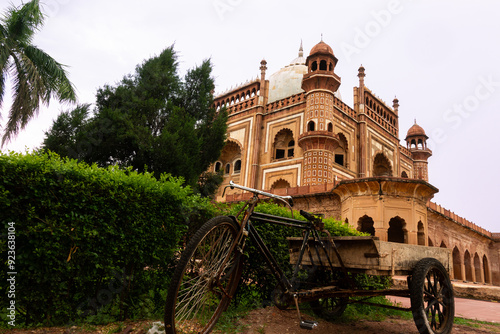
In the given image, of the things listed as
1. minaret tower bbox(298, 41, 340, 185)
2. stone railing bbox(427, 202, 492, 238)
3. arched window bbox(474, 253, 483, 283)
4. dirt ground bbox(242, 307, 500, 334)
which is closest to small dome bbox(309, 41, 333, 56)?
minaret tower bbox(298, 41, 340, 185)

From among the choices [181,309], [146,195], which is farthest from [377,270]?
[146,195]

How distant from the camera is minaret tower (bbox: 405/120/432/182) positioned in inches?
1227

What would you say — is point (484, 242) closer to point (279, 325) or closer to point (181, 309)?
point (279, 325)

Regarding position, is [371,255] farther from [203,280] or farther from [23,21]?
[23,21]

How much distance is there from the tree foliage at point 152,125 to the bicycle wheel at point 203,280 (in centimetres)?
692

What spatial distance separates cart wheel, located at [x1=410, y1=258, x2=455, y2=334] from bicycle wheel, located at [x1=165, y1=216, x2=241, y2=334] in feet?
5.61

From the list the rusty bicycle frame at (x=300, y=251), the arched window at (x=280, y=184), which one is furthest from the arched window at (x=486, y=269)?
the rusty bicycle frame at (x=300, y=251)

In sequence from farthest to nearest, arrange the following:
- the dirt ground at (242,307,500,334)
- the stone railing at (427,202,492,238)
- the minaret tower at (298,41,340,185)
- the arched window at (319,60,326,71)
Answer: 1. the arched window at (319,60,326,71)
2. the minaret tower at (298,41,340,185)
3. the stone railing at (427,202,492,238)
4. the dirt ground at (242,307,500,334)

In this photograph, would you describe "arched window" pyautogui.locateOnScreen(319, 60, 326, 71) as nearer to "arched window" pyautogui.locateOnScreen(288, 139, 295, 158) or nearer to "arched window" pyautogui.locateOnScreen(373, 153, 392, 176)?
"arched window" pyautogui.locateOnScreen(288, 139, 295, 158)

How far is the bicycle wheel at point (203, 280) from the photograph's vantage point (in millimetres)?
2311

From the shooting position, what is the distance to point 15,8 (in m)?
12.0

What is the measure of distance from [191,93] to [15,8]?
695cm

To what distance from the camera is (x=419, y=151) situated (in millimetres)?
31266

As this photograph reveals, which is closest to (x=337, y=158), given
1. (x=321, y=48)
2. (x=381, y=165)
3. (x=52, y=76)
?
(x=381, y=165)
